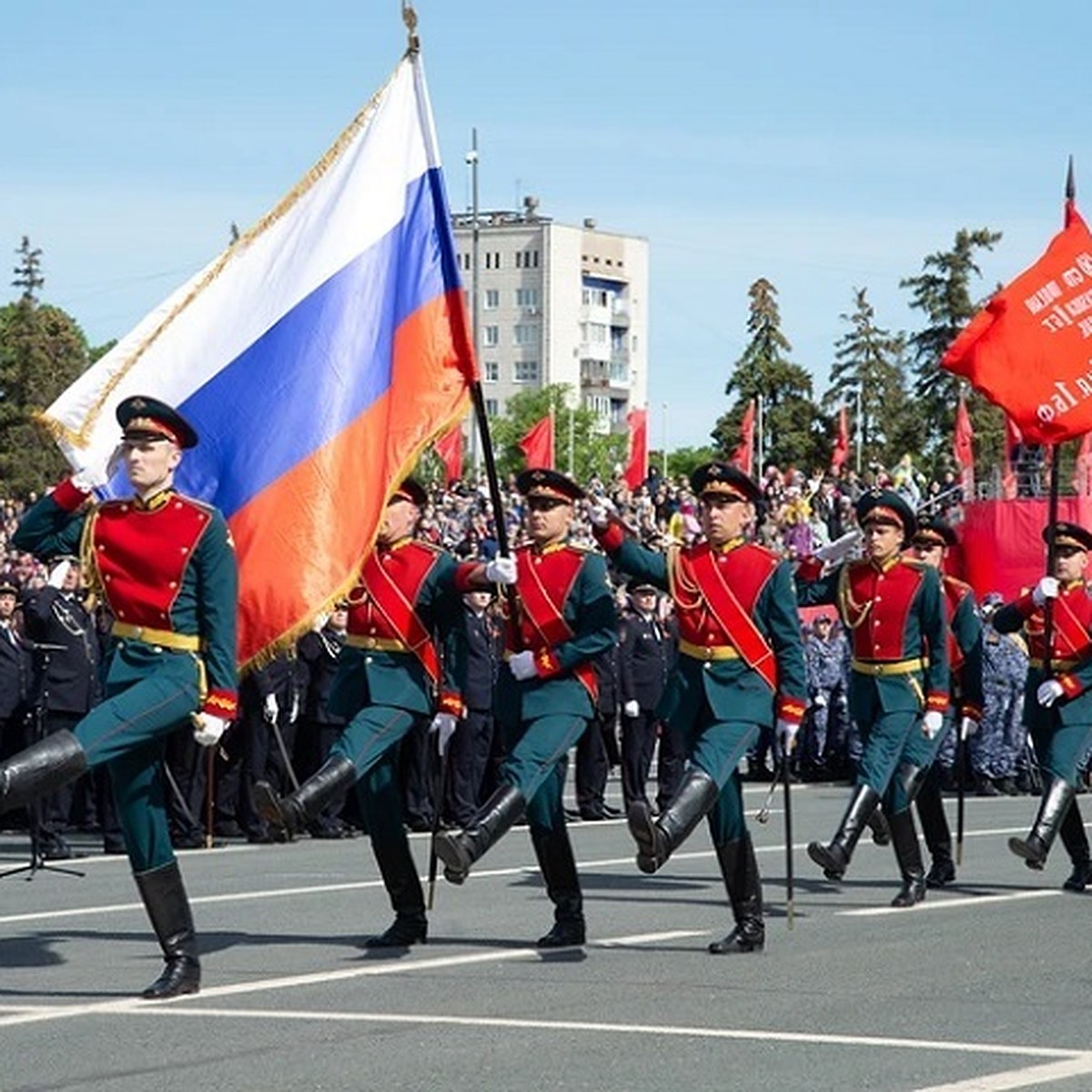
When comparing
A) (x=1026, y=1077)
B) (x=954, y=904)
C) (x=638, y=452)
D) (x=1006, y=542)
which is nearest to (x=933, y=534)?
(x=954, y=904)

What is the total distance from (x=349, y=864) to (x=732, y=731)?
5.15m

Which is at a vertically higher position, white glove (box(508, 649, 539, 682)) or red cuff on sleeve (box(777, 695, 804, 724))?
white glove (box(508, 649, 539, 682))

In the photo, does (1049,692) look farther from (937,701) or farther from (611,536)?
(611,536)

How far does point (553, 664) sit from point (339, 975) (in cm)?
165

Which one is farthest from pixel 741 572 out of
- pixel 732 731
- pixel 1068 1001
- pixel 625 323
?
pixel 625 323

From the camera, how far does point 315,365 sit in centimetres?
1184

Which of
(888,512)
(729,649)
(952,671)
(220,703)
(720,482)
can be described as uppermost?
(720,482)

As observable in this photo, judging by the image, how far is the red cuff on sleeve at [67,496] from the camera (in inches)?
396

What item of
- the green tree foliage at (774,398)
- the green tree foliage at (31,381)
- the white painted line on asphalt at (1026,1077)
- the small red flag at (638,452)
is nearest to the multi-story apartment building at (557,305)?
the green tree foliage at (774,398)

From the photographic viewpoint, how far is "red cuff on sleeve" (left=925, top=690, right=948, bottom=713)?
1375 cm

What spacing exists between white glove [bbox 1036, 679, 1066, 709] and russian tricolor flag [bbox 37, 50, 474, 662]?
4099mm

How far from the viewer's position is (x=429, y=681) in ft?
37.3

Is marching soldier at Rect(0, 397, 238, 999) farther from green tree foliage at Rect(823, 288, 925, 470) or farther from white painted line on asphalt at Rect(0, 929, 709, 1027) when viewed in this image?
green tree foliage at Rect(823, 288, 925, 470)

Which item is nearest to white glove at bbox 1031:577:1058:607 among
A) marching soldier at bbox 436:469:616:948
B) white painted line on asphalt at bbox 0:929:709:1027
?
white painted line on asphalt at bbox 0:929:709:1027
